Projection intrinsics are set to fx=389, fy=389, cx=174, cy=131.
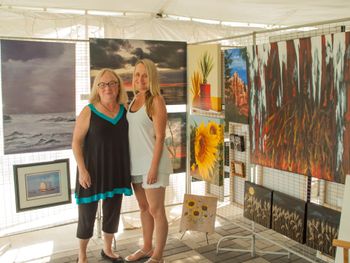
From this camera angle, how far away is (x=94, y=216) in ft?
8.71

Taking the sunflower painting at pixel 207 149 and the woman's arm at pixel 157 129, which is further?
the sunflower painting at pixel 207 149

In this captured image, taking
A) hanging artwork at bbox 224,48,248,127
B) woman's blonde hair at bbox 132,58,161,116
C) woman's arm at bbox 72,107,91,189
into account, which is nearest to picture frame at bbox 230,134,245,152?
hanging artwork at bbox 224,48,248,127

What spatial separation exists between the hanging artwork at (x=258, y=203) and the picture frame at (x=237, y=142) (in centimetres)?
27

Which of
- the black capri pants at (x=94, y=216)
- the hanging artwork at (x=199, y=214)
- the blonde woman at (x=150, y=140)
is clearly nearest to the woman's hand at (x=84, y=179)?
the black capri pants at (x=94, y=216)

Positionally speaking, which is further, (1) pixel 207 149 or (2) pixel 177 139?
(2) pixel 177 139

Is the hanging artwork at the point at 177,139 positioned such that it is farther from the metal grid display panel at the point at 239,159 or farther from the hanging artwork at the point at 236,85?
the hanging artwork at the point at 236,85

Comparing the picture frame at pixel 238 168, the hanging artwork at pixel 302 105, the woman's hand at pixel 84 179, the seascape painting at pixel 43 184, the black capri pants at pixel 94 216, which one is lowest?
the black capri pants at pixel 94 216

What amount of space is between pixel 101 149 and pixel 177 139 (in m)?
1.10

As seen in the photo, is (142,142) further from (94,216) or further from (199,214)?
(199,214)

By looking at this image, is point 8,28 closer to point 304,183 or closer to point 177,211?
point 177,211

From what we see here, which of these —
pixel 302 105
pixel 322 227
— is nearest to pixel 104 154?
pixel 302 105

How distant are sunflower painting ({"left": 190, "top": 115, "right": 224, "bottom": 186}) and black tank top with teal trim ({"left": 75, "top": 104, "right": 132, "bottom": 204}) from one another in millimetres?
859

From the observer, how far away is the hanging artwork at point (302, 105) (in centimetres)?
217

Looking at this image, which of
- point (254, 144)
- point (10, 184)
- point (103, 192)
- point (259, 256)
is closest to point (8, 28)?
point (10, 184)
